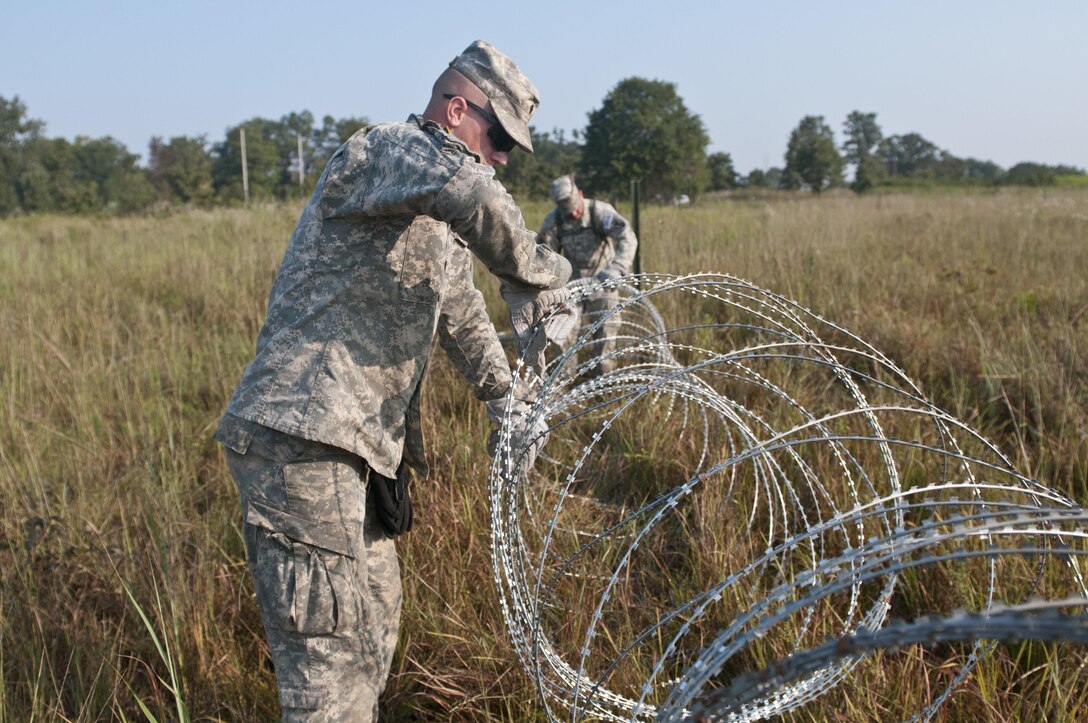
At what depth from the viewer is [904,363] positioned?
4.96 metres

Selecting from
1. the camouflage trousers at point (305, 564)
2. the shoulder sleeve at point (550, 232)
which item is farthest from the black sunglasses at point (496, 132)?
the shoulder sleeve at point (550, 232)

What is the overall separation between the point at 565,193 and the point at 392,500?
4.19m

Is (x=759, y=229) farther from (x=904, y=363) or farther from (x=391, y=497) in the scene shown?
(x=391, y=497)

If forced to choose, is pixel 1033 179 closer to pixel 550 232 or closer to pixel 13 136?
pixel 550 232

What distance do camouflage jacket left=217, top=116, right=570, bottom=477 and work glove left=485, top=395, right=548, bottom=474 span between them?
333mm

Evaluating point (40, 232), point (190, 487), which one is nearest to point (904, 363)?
point (190, 487)

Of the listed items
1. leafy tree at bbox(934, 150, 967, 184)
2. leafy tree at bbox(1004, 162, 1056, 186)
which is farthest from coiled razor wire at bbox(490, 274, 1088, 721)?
leafy tree at bbox(934, 150, 967, 184)

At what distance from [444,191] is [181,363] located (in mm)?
4235

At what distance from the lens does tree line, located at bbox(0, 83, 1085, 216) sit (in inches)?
1050

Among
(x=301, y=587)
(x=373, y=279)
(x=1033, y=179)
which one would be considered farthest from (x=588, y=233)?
(x=1033, y=179)

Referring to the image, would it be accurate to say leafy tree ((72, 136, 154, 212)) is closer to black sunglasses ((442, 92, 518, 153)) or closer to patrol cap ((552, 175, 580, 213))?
patrol cap ((552, 175, 580, 213))

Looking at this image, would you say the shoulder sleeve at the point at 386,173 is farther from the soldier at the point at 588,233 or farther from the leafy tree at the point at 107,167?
the leafy tree at the point at 107,167

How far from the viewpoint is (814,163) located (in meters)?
35.0

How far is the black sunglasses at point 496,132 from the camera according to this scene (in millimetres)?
1999
